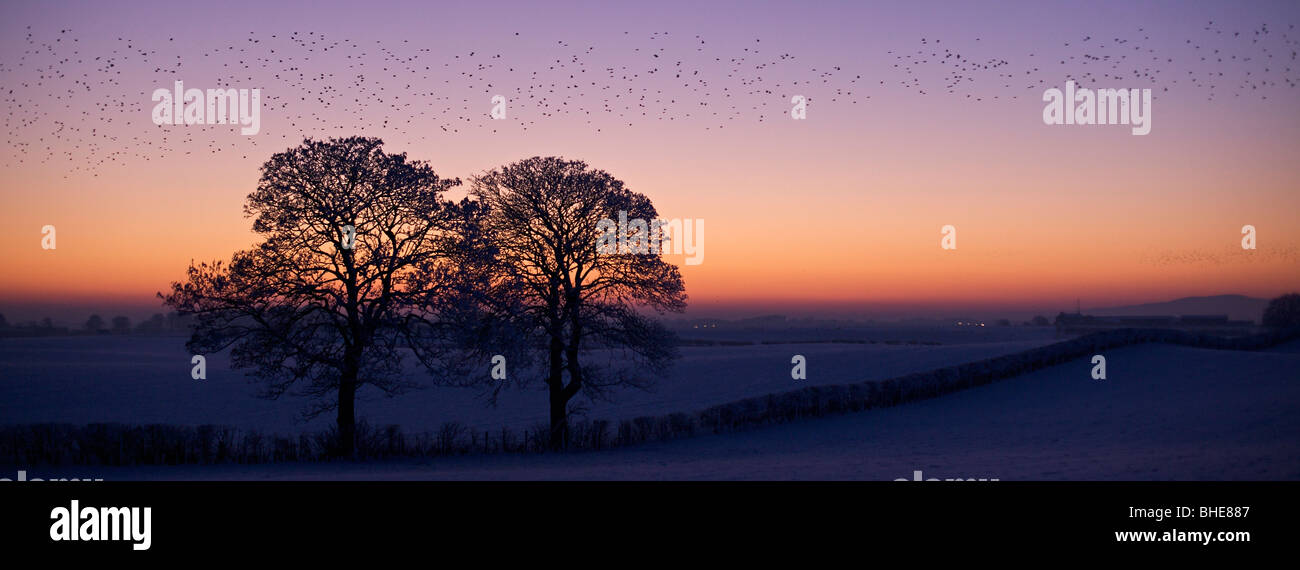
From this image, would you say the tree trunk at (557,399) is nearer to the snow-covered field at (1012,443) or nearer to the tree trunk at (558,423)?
the tree trunk at (558,423)

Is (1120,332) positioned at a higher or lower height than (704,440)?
higher

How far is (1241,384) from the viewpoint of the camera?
104ft

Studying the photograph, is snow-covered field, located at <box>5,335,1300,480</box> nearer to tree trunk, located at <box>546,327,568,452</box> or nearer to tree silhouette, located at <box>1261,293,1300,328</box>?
tree trunk, located at <box>546,327,568,452</box>

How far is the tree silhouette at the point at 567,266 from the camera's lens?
2506 cm

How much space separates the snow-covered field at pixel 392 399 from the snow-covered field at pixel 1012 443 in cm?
1052

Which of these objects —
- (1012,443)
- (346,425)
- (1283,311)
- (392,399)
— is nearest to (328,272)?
(346,425)

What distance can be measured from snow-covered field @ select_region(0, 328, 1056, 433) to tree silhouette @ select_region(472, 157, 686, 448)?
9.11 meters

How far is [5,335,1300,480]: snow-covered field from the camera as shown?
1736 centimetres

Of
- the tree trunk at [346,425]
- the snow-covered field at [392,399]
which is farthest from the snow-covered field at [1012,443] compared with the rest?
the snow-covered field at [392,399]
